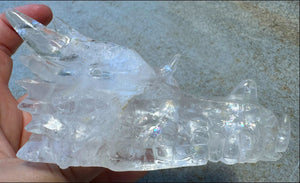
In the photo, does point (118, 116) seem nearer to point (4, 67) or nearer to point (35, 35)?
point (35, 35)

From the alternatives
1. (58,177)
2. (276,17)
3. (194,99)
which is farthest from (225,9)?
(58,177)

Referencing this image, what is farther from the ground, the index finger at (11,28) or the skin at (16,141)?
the index finger at (11,28)

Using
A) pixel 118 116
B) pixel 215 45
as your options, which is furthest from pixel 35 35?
pixel 215 45

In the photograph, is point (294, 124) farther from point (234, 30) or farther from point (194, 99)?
point (194, 99)

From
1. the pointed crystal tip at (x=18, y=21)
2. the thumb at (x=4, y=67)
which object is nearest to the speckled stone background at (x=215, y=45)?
the thumb at (x=4, y=67)

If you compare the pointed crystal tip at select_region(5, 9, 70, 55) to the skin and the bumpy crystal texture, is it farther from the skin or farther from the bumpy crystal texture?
the skin

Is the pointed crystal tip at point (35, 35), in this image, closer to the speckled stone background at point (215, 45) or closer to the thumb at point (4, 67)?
the thumb at point (4, 67)
